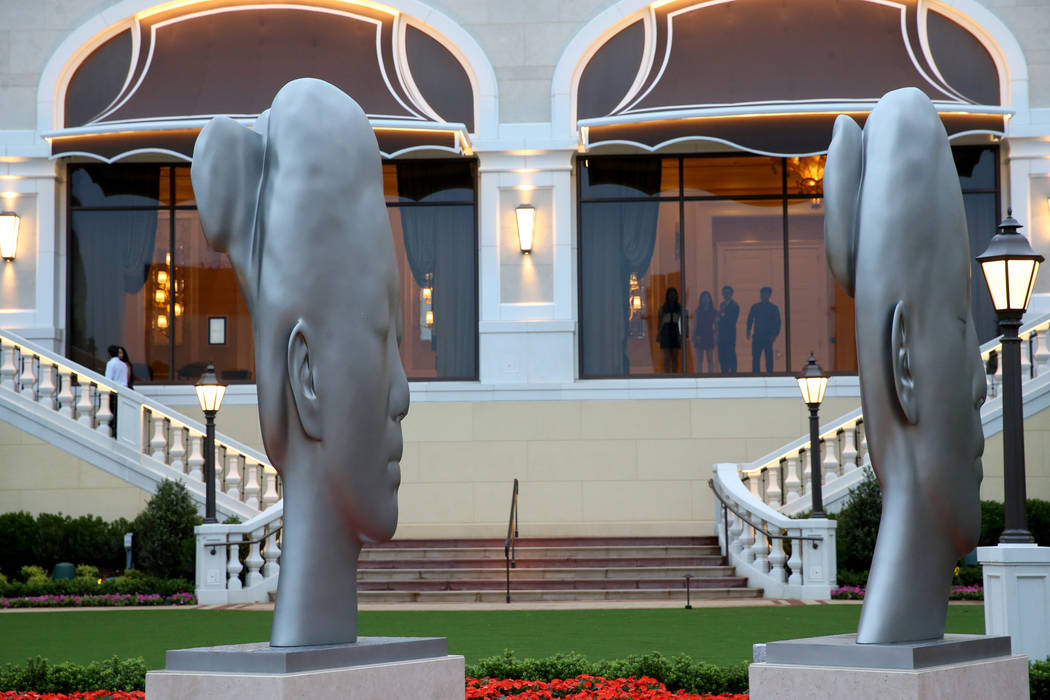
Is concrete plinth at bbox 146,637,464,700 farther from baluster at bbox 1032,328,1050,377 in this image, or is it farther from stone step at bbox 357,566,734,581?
baluster at bbox 1032,328,1050,377

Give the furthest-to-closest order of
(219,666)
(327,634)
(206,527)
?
(206,527), (327,634), (219,666)

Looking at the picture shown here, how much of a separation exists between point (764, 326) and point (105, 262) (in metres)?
11.6

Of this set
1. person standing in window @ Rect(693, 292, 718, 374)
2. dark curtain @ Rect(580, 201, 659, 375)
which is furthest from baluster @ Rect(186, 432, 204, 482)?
person standing in window @ Rect(693, 292, 718, 374)

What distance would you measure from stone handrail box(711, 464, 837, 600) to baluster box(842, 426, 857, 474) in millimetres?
1686

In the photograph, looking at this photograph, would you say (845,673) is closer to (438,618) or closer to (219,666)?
(219,666)

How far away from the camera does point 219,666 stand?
5664 mm

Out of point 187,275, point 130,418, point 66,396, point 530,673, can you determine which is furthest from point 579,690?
point 187,275

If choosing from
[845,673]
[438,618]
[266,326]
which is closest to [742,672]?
[845,673]

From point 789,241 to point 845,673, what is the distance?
17.7 metres

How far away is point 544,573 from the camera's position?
1853cm

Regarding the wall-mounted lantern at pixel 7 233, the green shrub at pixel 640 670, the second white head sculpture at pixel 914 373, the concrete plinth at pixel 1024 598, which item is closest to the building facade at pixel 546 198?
the wall-mounted lantern at pixel 7 233

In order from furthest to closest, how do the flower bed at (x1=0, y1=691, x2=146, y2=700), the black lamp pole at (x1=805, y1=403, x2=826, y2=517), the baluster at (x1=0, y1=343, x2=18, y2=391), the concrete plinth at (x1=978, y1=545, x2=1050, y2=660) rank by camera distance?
the baluster at (x1=0, y1=343, x2=18, y2=391) < the black lamp pole at (x1=805, y1=403, x2=826, y2=517) < the concrete plinth at (x1=978, y1=545, x2=1050, y2=660) < the flower bed at (x1=0, y1=691, x2=146, y2=700)

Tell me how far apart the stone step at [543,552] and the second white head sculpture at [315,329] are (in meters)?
13.4

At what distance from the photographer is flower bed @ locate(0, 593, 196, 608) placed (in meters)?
17.2
